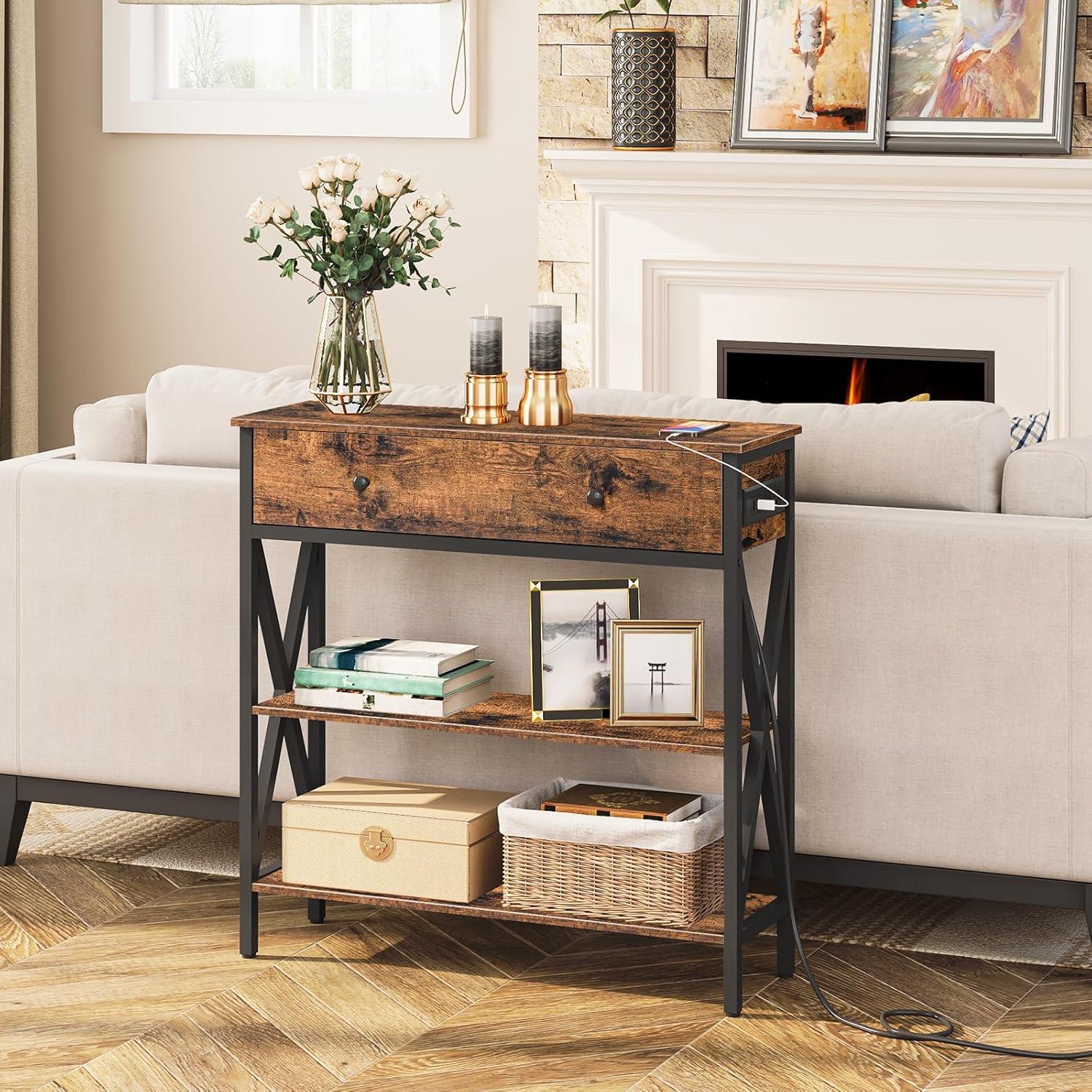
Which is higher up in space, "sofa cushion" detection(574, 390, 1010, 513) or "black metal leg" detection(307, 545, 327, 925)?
"sofa cushion" detection(574, 390, 1010, 513)

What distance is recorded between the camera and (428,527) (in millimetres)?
2766

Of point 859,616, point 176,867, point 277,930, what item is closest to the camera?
point 859,616

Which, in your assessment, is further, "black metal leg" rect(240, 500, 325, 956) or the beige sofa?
"black metal leg" rect(240, 500, 325, 956)

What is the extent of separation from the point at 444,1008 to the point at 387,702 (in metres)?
0.47

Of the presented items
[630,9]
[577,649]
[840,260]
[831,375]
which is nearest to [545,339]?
[577,649]

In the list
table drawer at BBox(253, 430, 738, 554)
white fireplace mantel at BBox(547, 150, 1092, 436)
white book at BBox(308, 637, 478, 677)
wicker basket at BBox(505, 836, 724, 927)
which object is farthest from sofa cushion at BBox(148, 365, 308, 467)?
white fireplace mantel at BBox(547, 150, 1092, 436)

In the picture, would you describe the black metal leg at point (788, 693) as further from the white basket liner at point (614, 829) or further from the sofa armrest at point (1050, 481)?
the sofa armrest at point (1050, 481)

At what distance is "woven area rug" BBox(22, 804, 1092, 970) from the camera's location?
3008 mm

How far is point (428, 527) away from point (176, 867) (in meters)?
1.02

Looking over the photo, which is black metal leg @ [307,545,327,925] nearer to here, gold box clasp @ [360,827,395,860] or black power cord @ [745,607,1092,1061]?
gold box clasp @ [360,827,395,860]

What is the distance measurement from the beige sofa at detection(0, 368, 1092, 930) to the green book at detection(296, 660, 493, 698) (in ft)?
0.51

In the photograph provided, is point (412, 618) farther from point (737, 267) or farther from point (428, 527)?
point (737, 267)

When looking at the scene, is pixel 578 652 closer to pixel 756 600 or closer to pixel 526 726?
pixel 526 726

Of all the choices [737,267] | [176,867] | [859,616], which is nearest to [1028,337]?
[737,267]
